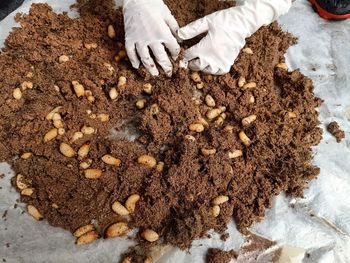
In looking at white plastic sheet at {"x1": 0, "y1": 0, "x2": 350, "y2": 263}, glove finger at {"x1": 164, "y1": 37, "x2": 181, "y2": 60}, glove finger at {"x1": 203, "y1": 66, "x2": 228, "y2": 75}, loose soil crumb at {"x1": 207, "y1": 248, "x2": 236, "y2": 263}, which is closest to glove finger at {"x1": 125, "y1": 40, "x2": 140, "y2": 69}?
glove finger at {"x1": 164, "y1": 37, "x2": 181, "y2": 60}

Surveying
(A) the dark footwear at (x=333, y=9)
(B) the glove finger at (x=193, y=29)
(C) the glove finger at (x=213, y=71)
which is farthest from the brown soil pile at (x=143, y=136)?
(A) the dark footwear at (x=333, y=9)

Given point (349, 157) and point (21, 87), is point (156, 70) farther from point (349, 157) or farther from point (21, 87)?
point (349, 157)

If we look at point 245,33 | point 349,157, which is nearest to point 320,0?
point 245,33

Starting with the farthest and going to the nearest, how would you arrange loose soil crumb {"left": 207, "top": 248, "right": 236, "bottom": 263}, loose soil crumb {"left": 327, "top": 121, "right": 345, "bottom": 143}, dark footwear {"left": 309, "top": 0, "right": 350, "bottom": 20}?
1. dark footwear {"left": 309, "top": 0, "right": 350, "bottom": 20}
2. loose soil crumb {"left": 327, "top": 121, "right": 345, "bottom": 143}
3. loose soil crumb {"left": 207, "top": 248, "right": 236, "bottom": 263}

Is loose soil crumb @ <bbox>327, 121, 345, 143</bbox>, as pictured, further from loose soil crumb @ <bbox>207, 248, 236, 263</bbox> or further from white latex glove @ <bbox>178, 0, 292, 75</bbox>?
loose soil crumb @ <bbox>207, 248, 236, 263</bbox>

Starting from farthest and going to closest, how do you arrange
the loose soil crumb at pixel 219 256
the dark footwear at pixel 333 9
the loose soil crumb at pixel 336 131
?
the dark footwear at pixel 333 9
the loose soil crumb at pixel 336 131
the loose soil crumb at pixel 219 256

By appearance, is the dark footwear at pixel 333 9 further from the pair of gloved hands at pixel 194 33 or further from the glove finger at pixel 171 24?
the glove finger at pixel 171 24
